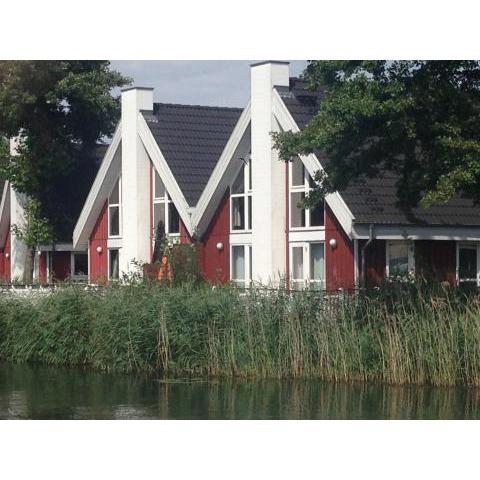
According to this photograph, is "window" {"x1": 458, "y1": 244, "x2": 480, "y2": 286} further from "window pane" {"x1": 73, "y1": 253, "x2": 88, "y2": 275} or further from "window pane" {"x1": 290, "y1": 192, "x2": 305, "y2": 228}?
"window pane" {"x1": 73, "y1": 253, "x2": 88, "y2": 275}

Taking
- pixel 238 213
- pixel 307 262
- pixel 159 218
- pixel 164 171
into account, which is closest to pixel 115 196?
pixel 159 218

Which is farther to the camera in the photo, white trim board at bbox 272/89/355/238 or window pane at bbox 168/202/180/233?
window pane at bbox 168/202/180/233

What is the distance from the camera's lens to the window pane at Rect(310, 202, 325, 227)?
32250mm

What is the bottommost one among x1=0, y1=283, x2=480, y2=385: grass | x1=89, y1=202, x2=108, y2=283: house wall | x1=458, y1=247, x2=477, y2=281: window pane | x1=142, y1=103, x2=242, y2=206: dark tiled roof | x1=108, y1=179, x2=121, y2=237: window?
x1=0, y1=283, x2=480, y2=385: grass

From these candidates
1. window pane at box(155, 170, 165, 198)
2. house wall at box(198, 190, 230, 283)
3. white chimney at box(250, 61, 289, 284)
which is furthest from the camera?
window pane at box(155, 170, 165, 198)

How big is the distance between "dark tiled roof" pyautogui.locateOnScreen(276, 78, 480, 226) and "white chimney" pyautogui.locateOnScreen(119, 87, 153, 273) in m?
6.50

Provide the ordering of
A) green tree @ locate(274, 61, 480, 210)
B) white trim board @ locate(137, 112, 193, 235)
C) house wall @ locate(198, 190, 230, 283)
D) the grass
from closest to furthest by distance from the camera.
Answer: the grass → green tree @ locate(274, 61, 480, 210) → house wall @ locate(198, 190, 230, 283) → white trim board @ locate(137, 112, 193, 235)

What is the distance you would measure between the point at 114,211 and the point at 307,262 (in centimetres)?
942

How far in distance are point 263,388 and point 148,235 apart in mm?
17982

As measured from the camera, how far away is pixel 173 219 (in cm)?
3738

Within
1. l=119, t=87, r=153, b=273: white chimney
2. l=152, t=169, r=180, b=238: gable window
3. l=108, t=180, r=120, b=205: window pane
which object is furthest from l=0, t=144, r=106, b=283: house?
l=152, t=169, r=180, b=238: gable window

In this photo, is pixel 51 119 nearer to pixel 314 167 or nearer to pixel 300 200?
pixel 300 200

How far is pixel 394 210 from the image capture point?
30812 millimetres
